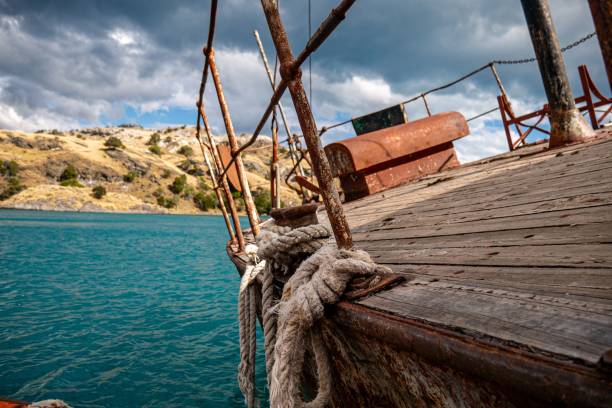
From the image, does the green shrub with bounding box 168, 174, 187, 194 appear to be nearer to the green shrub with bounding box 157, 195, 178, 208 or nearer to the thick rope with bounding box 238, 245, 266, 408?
the green shrub with bounding box 157, 195, 178, 208

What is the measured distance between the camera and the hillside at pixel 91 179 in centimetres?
5003

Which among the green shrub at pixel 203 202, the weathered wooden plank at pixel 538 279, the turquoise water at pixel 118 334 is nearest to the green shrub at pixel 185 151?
the green shrub at pixel 203 202

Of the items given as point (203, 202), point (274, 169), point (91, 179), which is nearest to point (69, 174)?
point (91, 179)

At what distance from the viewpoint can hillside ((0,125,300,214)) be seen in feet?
164

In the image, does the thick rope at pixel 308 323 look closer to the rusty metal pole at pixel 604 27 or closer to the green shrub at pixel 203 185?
the rusty metal pole at pixel 604 27

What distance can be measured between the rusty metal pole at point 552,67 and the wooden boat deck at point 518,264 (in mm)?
2443

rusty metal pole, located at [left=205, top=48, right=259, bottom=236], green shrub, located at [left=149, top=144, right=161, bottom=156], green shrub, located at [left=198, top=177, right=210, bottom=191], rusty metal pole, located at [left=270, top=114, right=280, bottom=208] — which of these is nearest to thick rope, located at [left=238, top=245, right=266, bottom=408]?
rusty metal pole, located at [left=205, top=48, right=259, bottom=236]

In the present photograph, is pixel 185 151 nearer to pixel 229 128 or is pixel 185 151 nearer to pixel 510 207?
pixel 229 128

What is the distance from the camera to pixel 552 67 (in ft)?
16.0

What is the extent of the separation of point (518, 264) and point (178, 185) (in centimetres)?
6334

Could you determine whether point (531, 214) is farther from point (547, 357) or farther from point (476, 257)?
point (547, 357)

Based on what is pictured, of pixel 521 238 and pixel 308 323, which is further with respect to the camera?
pixel 521 238

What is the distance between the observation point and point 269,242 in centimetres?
167

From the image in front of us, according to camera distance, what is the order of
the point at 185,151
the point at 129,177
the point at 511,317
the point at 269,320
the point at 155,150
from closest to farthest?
1. the point at 511,317
2. the point at 269,320
3. the point at 129,177
4. the point at 155,150
5. the point at 185,151
